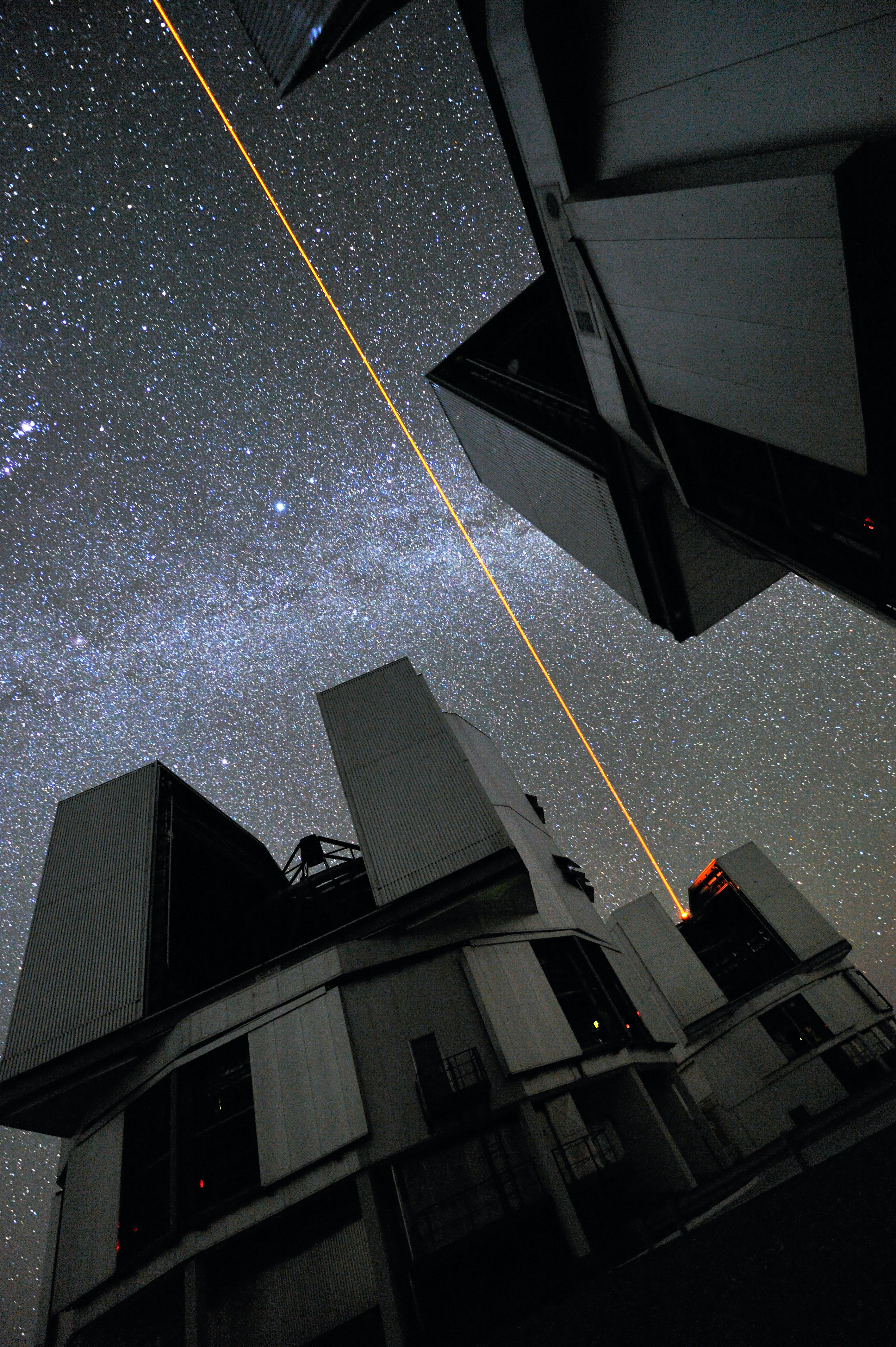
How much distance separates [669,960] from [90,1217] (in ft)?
79.4

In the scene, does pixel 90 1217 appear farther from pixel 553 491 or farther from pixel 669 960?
pixel 669 960

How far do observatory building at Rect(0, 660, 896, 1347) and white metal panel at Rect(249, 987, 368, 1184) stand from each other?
0.15 ft

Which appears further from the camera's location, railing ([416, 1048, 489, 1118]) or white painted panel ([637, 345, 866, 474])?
railing ([416, 1048, 489, 1118])

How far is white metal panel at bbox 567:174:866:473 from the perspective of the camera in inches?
193

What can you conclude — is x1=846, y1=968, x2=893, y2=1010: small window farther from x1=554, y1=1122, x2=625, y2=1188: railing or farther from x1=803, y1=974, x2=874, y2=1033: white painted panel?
x1=554, y1=1122, x2=625, y2=1188: railing

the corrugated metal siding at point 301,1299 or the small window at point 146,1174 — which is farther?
the small window at point 146,1174

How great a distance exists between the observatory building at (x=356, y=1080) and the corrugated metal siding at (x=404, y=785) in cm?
7

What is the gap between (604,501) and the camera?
13.4 m

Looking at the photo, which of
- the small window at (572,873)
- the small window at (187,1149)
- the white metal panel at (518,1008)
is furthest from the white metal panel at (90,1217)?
the small window at (572,873)

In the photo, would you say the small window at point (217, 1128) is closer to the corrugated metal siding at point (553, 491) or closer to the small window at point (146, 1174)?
the small window at point (146, 1174)

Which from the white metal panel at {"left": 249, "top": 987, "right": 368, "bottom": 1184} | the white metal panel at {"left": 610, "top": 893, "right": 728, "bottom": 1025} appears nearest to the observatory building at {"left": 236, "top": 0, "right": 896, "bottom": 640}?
the white metal panel at {"left": 249, "top": 987, "right": 368, "bottom": 1184}

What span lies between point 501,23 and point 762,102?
21.5 ft

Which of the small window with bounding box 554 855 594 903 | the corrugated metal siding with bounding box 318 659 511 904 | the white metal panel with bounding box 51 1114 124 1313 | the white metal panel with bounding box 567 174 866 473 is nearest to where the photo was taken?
the white metal panel with bounding box 567 174 866 473

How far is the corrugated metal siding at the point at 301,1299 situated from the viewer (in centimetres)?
977
